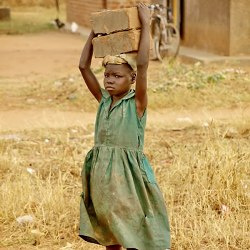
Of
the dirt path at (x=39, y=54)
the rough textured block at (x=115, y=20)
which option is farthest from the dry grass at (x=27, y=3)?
the rough textured block at (x=115, y=20)

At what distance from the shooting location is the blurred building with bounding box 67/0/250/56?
11.9m

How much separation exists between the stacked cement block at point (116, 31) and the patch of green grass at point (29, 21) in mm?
17107

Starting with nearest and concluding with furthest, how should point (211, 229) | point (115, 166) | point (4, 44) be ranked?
point (115, 166) → point (211, 229) → point (4, 44)

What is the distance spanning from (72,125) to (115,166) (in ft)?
15.3

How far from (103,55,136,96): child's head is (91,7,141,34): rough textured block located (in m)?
0.14

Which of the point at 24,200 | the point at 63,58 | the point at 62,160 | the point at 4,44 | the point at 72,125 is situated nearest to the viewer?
the point at 24,200

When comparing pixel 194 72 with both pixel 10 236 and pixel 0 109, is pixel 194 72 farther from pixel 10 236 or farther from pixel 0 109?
pixel 10 236

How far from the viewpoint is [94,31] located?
368 centimetres

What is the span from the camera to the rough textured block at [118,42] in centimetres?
351

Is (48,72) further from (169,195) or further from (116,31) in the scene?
(116,31)

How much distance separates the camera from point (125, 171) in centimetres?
350

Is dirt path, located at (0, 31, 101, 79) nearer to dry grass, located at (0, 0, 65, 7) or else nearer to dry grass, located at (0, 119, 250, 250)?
dry grass, located at (0, 119, 250, 250)

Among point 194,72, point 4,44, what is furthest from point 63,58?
point 194,72

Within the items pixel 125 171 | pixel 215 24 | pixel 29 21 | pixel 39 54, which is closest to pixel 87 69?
pixel 125 171
